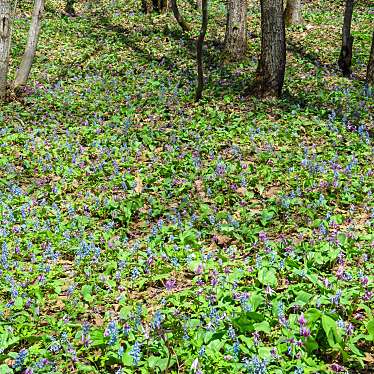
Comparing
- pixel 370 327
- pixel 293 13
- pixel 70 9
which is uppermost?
pixel 293 13

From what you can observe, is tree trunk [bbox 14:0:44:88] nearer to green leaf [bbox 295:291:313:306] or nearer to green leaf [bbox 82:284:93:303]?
green leaf [bbox 82:284:93:303]

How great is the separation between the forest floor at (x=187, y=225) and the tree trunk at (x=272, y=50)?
1.63 feet

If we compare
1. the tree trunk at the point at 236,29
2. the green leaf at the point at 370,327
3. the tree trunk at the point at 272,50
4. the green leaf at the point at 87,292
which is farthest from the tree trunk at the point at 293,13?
the green leaf at the point at 370,327

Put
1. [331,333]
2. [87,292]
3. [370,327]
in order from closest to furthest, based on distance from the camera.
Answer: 1. [331,333]
2. [370,327]
3. [87,292]

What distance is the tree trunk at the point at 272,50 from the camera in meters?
10.1

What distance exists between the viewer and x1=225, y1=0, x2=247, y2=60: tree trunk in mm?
13242

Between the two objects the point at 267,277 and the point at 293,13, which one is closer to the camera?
the point at 267,277

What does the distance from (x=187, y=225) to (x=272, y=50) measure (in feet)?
18.7

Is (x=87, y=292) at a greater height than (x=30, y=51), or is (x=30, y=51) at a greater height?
(x=30, y=51)

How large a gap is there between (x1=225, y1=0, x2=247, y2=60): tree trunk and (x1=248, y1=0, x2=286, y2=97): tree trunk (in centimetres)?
321

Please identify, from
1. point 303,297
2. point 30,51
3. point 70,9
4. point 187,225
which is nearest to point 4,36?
point 30,51

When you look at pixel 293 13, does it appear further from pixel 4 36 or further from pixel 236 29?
pixel 4 36

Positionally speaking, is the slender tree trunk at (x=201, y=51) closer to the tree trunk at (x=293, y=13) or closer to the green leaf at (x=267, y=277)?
the green leaf at (x=267, y=277)

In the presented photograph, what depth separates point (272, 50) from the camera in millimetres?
10211
